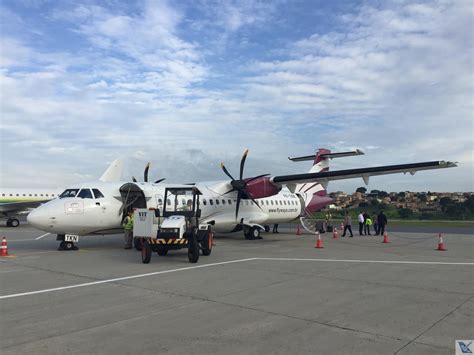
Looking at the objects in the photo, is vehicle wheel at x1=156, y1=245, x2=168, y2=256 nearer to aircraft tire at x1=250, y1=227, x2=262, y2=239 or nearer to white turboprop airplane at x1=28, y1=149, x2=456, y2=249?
white turboprop airplane at x1=28, y1=149, x2=456, y2=249

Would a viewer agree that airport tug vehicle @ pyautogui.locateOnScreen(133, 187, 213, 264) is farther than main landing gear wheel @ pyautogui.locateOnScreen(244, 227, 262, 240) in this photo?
No

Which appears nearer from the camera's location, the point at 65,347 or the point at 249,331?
the point at 65,347

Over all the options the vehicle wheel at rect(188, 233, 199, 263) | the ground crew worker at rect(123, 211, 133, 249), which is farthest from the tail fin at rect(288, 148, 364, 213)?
the vehicle wheel at rect(188, 233, 199, 263)

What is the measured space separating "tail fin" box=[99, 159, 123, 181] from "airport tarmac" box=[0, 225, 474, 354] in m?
27.2

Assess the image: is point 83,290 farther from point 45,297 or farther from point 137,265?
point 137,265

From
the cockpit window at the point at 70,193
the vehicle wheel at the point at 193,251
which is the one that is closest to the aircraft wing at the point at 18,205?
the cockpit window at the point at 70,193

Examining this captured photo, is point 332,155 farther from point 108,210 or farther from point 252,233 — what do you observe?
point 108,210

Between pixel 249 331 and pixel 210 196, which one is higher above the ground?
pixel 210 196

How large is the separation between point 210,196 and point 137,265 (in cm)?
894

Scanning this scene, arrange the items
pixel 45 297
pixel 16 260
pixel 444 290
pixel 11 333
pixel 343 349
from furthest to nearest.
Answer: pixel 16 260
pixel 444 290
pixel 45 297
pixel 11 333
pixel 343 349

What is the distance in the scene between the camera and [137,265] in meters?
11.1

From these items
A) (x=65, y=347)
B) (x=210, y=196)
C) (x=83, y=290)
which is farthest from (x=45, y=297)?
(x=210, y=196)

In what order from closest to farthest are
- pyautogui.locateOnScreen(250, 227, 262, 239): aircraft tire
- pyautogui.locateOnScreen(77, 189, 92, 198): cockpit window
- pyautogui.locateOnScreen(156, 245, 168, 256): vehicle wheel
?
pyautogui.locateOnScreen(156, 245, 168, 256): vehicle wheel → pyautogui.locateOnScreen(77, 189, 92, 198): cockpit window → pyautogui.locateOnScreen(250, 227, 262, 239): aircraft tire

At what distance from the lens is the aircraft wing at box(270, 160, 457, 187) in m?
17.2
